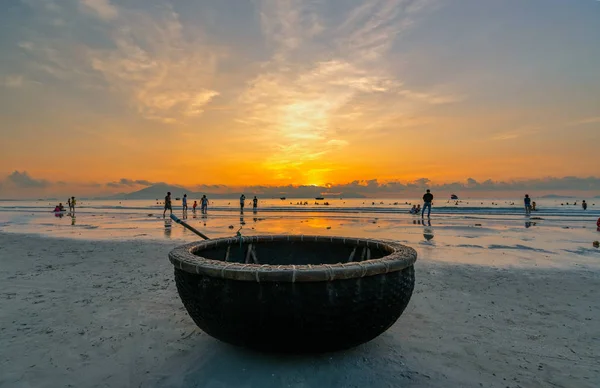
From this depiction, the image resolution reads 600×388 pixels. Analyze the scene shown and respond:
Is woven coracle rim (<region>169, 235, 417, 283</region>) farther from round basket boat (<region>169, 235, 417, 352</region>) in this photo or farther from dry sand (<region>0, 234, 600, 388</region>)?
dry sand (<region>0, 234, 600, 388</region>)

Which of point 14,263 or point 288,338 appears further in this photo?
point 14,263

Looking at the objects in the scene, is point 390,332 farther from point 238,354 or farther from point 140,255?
point 140,255

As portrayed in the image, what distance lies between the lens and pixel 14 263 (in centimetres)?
708

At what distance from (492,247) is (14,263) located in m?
12.4

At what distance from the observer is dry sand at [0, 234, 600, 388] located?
8.38 ft

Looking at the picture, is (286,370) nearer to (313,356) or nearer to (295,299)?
(313,356)

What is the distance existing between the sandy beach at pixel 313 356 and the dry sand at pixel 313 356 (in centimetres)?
1

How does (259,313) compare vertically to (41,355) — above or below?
above

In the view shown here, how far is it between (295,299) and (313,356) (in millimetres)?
833

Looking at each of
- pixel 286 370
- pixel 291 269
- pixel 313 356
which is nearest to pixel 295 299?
pixel 291 269

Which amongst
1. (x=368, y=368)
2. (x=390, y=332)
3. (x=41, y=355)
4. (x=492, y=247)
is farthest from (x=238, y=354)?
(x=492, y=247)

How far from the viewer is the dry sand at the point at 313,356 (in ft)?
8.38

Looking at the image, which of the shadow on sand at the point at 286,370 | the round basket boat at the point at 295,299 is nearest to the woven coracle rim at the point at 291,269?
the round basket boat at the point at 295,299

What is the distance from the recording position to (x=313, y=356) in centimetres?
280
